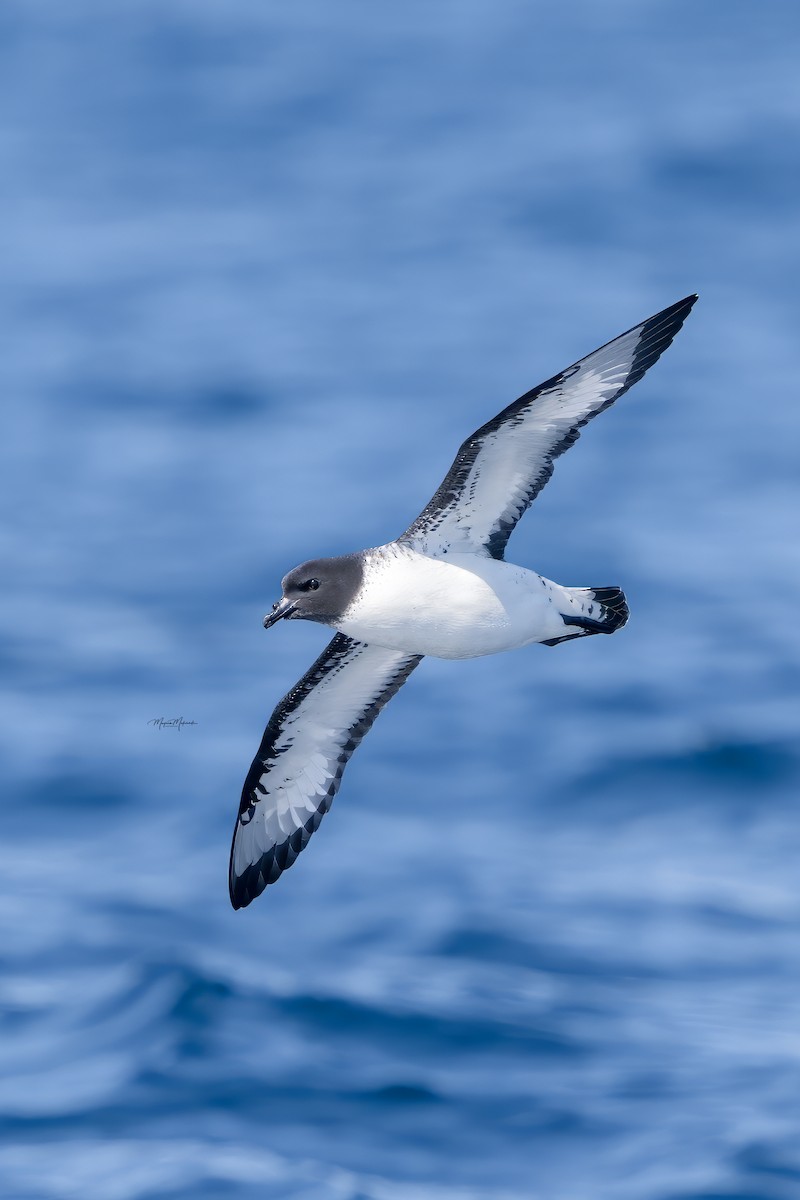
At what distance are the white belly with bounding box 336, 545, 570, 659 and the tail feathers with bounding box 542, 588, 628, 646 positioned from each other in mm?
328

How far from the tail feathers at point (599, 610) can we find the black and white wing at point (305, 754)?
68.3 inches

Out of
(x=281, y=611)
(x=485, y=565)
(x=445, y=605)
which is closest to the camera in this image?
(x=281, y=611)

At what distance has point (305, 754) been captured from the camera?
16844mm

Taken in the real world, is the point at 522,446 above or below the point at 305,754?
above

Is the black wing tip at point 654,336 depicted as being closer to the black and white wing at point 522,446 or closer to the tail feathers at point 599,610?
the black and white wing at point 522,446

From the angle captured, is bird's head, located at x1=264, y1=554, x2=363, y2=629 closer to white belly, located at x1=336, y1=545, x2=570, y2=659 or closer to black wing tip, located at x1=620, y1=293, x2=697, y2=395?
white belly, located at x1=336, y1=545, x2=570, y2=659

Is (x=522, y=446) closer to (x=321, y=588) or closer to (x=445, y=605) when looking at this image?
(x=445, y=605)

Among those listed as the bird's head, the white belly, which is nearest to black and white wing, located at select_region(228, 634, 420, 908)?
the white belly

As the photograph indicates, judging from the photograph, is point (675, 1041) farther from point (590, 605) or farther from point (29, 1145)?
point (590, 605)

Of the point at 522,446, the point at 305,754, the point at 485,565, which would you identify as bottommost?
the point at 305,754

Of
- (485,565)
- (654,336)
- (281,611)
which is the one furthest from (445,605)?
(654,336)

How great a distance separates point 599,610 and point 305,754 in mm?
3062

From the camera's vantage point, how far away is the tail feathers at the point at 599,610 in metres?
14.9

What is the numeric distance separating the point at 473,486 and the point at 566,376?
0.99 m
